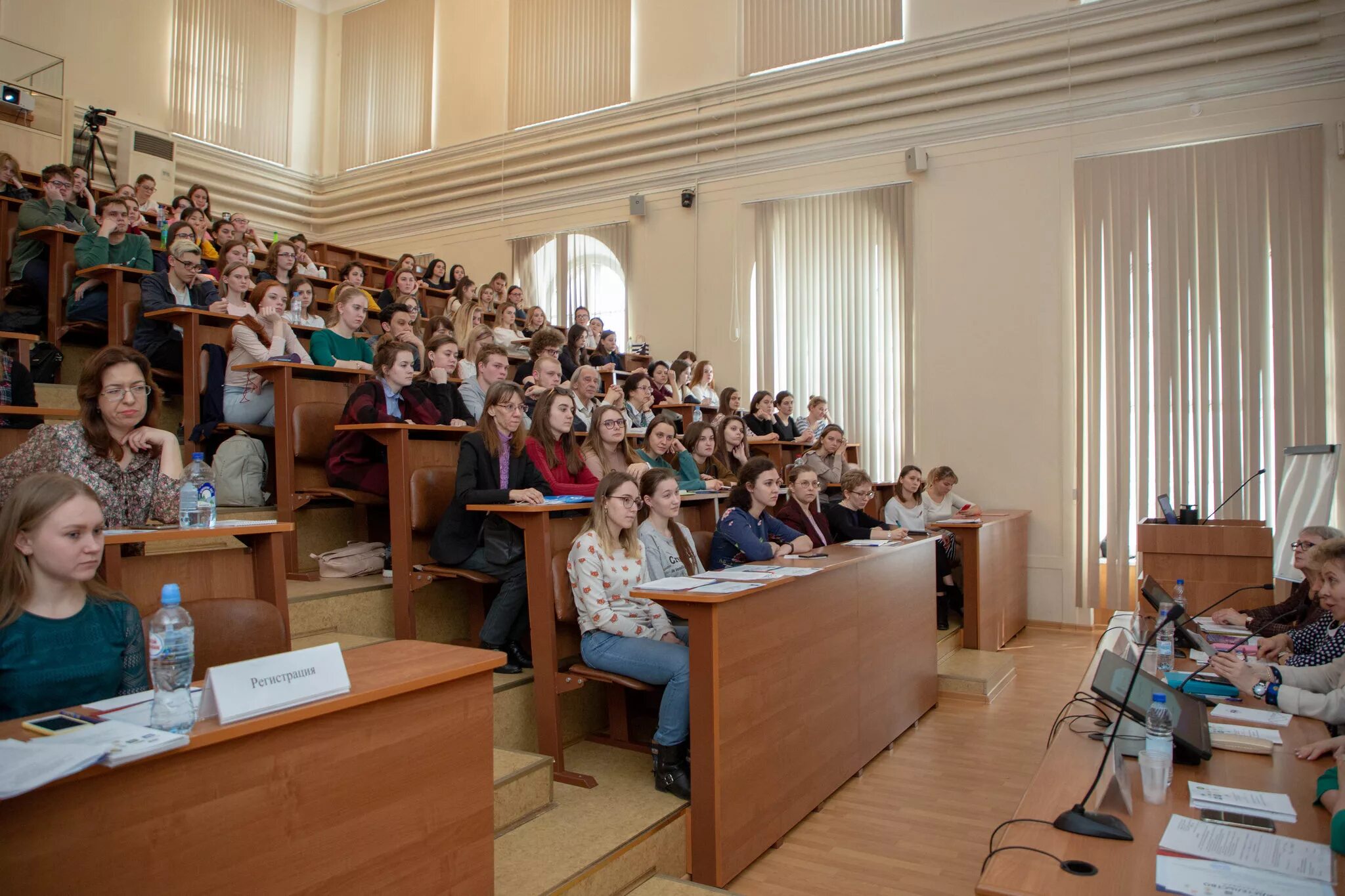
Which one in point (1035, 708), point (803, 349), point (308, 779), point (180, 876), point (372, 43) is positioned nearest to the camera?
point (180, 876)

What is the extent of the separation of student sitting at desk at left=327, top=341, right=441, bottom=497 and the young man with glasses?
251 centimetres

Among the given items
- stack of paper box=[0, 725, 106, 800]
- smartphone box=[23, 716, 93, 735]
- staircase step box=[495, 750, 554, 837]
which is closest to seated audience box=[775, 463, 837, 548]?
staircase step box=[495, 750, 554, 837]

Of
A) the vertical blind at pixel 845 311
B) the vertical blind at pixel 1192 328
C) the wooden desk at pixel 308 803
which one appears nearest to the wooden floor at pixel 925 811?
the wooden desk at pixel 308 803

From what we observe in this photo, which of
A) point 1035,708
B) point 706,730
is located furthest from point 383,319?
point 1035,708

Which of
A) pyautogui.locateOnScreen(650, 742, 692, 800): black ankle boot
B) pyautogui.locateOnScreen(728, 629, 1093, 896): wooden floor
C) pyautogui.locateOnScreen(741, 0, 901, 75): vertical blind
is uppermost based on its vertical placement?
pyautogui.locateOnScreen(741, 0, 901, 75): vertical blind

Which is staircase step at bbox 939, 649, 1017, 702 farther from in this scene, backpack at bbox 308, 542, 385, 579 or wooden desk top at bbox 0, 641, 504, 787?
wooden desk top at bbox 0, 641, 504, 787

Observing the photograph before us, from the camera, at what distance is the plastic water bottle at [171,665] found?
1345 millimetres

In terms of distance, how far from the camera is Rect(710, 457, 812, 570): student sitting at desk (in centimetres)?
369

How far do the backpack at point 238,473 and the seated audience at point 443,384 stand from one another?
32.5 inches

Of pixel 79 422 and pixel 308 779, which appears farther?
pixel 79 422

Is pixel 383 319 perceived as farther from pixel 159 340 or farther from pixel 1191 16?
pixel 1191 16

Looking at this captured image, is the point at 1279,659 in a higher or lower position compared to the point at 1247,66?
lower

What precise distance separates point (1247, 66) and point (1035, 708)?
498 centimetres

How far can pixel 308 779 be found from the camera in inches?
59.0
